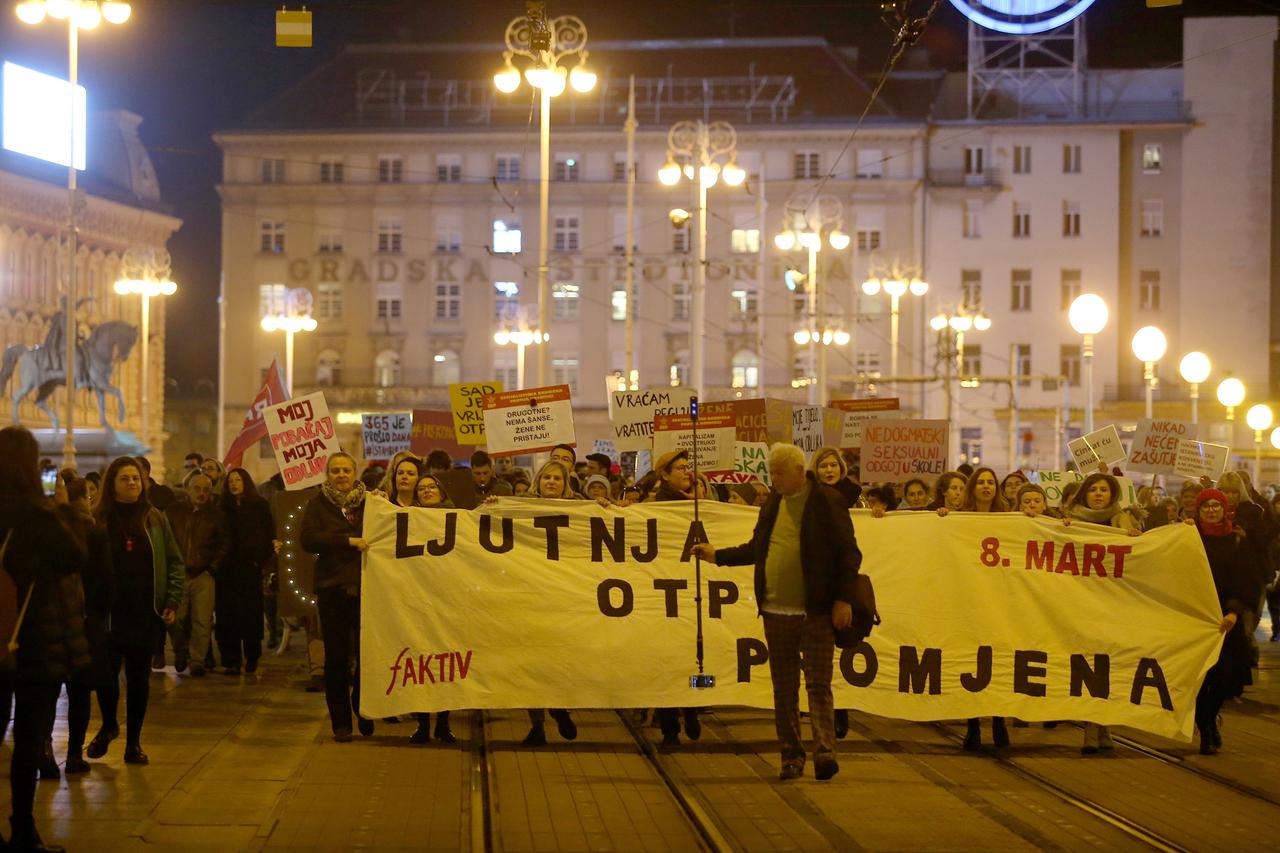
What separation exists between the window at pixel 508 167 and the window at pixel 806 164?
11371mm

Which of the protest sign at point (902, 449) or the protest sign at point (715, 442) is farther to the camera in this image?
the protest sign at point (902, 449)

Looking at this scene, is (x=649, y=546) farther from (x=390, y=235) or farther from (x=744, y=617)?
(x=390, y=235)

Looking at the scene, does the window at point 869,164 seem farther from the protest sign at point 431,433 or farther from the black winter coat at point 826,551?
the black winter coat at point 826,551

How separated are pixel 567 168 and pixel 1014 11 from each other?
204 ft

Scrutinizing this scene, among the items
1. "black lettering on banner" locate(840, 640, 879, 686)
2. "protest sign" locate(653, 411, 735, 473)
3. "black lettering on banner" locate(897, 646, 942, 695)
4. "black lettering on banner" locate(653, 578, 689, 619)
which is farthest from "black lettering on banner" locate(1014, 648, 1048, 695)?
"protest sign" locate(653, 411, 735, 473)

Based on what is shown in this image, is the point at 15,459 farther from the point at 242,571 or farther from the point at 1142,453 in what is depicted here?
the point at 1142,453

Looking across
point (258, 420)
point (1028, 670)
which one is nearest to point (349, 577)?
point (1028, 670)

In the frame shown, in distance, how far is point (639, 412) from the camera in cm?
1973

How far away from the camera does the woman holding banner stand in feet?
39.0

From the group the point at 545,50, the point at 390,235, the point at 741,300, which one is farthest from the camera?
the point at 390,235

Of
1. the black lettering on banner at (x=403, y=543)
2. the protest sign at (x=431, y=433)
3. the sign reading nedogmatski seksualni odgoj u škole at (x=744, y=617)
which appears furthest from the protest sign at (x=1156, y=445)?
the black lettering on banner at (x=403, y=543)

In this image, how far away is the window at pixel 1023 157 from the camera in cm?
7675

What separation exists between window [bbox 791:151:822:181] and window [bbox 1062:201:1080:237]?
1011 cm

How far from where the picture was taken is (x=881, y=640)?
12.0 meters
